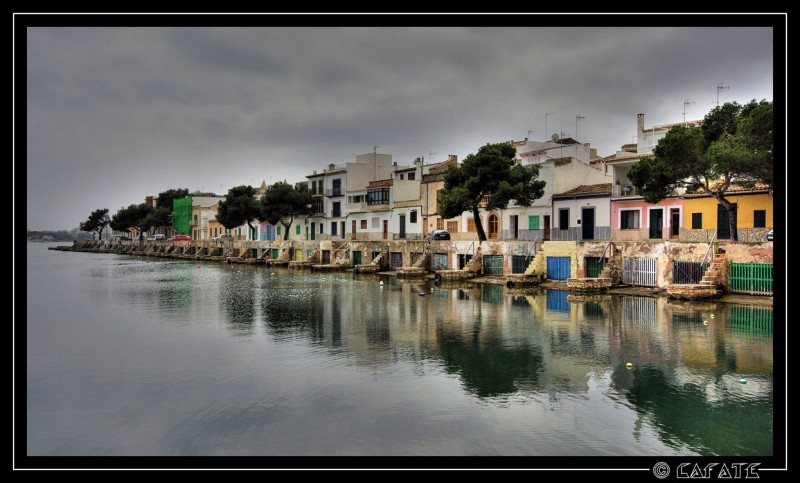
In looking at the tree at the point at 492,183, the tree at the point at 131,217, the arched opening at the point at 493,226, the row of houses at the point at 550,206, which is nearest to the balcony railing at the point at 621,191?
the row of houses at the point at 550,206

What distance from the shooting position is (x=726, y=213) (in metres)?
38.4

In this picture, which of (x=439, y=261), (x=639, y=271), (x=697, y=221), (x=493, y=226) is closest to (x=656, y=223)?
(x=697, y=221)

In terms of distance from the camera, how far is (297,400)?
14.0m

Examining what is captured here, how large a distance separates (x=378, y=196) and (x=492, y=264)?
27.6 metres

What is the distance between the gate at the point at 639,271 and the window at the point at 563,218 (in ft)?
39.7

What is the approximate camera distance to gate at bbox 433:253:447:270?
51250 millimetres

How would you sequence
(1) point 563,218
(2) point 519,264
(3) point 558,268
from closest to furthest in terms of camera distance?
→ (3) point 558,268 < (2) point 519,264 < (1) point 563,218

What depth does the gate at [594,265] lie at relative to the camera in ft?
126

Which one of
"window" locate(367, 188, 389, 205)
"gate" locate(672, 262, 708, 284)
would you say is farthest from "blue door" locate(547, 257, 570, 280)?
"window" locate(367, 188, 389, 205)

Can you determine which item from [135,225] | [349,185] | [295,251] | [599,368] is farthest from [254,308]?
[135,225]

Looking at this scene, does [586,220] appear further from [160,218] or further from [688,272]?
[160,218]

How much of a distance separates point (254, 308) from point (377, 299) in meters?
7.61

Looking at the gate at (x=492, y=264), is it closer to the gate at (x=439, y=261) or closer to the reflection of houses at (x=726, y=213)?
the gate at (x=439, y=261)

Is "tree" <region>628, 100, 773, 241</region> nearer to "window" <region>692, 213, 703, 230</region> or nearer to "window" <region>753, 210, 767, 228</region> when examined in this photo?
"window" <region>753, 210, 767, 228</region>
